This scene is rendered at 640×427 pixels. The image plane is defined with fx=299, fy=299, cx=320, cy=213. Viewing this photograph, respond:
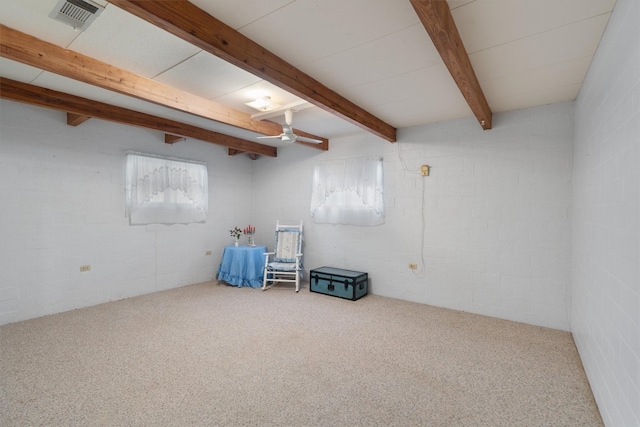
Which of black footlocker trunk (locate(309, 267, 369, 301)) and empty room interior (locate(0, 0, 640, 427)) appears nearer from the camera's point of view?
empty room interior (locate(0, 0, 640, 427))

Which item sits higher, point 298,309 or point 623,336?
point 623,336

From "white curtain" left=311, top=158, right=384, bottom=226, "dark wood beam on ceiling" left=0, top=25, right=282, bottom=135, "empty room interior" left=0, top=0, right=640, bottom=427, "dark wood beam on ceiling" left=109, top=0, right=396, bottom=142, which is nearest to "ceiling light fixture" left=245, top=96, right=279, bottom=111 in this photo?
"empty room interior" left=0, top=0, right=640, bottom=427

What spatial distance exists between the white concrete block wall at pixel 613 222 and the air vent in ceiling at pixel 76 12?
2.63m

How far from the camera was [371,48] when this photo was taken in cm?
198

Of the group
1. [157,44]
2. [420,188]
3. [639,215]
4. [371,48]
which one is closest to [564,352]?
[639,215]

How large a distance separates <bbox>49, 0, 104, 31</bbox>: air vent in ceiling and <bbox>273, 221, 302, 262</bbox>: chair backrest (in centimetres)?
343

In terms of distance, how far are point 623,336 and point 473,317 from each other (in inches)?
79.6

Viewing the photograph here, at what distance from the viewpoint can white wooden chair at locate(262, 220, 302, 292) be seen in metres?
4.44

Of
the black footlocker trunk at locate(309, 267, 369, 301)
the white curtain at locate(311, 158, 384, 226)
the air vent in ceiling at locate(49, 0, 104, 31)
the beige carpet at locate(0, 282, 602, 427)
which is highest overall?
the air vent in ceiling at locate(49, 0, 104, 31)

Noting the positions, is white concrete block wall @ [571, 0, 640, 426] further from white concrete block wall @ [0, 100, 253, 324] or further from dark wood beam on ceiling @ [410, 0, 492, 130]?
white concrete block wall @ [0, 100, 253, 324]

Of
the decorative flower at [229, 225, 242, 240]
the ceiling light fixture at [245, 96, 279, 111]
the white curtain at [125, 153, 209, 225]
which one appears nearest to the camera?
the ceiling light fixture at [245, 96, 279, 111]

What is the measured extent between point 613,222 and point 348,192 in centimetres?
304

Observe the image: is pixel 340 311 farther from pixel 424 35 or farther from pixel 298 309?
pixel 424 35

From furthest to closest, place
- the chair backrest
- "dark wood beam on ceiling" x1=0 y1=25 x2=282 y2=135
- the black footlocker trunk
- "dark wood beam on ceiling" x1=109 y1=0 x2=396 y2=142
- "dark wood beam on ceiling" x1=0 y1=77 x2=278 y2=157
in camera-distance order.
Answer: the chair backrest, the black footlocker trunk, "dark wood beam on ceiling" x1=0 y1=77 x2=278 y2=157, "dark wood beam on ceiling" x1=0 y1=25 x2=282 y2=135, "dark wood beam on ceiling" x1=109 y1=0 x2=396 y2=142
